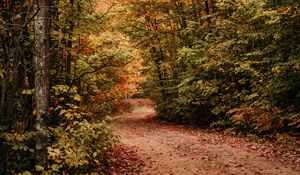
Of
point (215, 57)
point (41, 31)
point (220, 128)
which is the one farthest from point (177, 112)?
point (41, 31)

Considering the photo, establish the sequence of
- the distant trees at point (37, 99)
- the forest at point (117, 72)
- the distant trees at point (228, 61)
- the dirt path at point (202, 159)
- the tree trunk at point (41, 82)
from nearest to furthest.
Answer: the distant trees at point (37, 99) → the forest at point (117, 72) → the tree trunk at point (41, 82) → the dirt path at point (202, 159) → the distant trees at point (228, 61)

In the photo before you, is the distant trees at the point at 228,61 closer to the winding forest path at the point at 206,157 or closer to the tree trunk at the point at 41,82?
the winding forest path at the point at 206,157

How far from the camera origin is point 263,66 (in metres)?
14.6

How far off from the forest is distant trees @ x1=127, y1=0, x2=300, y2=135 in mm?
61

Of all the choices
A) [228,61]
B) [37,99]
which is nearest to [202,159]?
[37,99]

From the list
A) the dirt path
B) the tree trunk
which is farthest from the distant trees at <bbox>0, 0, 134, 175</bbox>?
the dirt path

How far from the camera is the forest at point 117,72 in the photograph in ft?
22.4

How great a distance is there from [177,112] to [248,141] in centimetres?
1007

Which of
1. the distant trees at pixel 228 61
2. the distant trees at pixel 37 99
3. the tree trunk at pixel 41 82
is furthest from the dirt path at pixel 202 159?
the tree trunk at pixel 41 82

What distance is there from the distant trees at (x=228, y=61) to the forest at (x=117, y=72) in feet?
0.20

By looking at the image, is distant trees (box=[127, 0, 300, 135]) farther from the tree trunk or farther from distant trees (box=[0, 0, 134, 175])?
the tree trunk

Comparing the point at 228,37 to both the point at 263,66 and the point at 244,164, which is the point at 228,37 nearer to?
the point at 263,66

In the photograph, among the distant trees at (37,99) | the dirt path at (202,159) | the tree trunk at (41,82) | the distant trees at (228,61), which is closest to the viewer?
the distant trees at (37,99)

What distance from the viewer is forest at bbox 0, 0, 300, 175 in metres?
6.81
